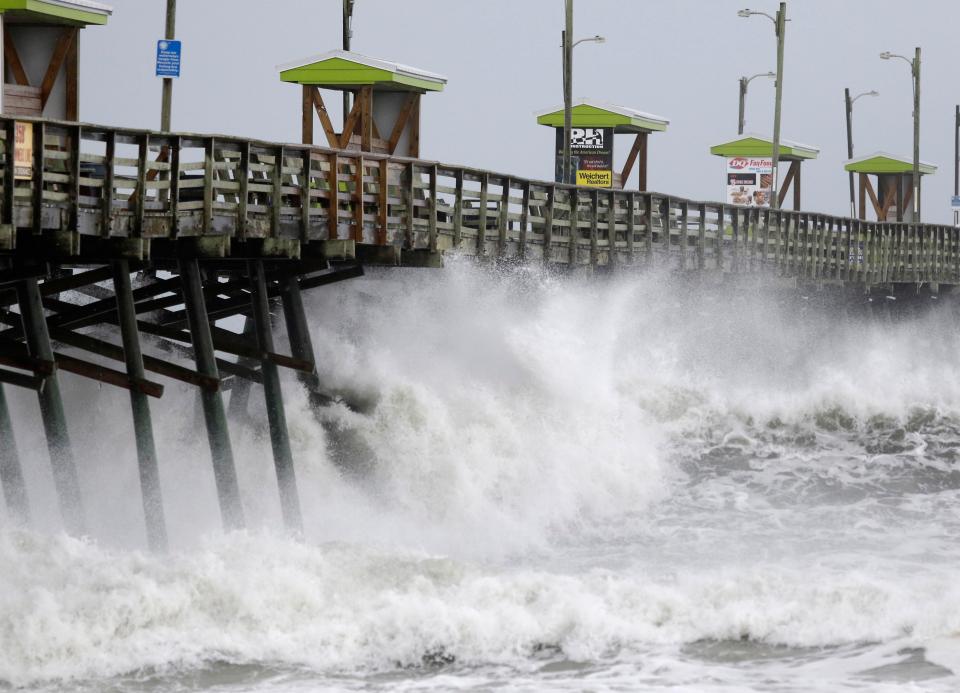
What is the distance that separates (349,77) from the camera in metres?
25.7

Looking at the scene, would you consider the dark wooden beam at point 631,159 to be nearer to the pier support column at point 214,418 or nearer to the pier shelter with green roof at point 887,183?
the pier shelter with green roof at point 887,183

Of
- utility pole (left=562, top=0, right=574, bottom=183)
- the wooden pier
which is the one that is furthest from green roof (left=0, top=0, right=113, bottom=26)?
utility pole (left=562, top=0, right=574, bottom=183)

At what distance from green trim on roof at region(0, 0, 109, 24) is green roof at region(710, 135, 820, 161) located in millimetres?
29158


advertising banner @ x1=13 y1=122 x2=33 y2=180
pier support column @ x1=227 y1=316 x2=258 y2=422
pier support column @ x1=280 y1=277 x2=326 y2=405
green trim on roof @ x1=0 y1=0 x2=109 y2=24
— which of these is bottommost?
pier support column @ x1=227 y1=316 x2=258 y2=422

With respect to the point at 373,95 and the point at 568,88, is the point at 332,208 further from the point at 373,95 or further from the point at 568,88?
the point at 568,88

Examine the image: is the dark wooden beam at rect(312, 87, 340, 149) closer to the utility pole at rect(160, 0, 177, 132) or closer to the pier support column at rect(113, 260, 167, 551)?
the utility pole at rect(160, 0, 177, 132)

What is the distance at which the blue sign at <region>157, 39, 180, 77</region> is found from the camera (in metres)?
24.3

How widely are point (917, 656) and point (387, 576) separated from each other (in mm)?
5126

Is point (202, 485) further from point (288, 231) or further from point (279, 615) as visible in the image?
point (279, 615)

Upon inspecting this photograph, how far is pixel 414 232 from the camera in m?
20.4

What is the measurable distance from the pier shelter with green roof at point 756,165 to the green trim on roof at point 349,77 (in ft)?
69.2

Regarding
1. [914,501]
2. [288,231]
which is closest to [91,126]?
[288,231]

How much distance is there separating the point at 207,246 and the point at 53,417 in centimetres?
231

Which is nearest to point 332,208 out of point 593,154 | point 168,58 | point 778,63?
point 168,58
